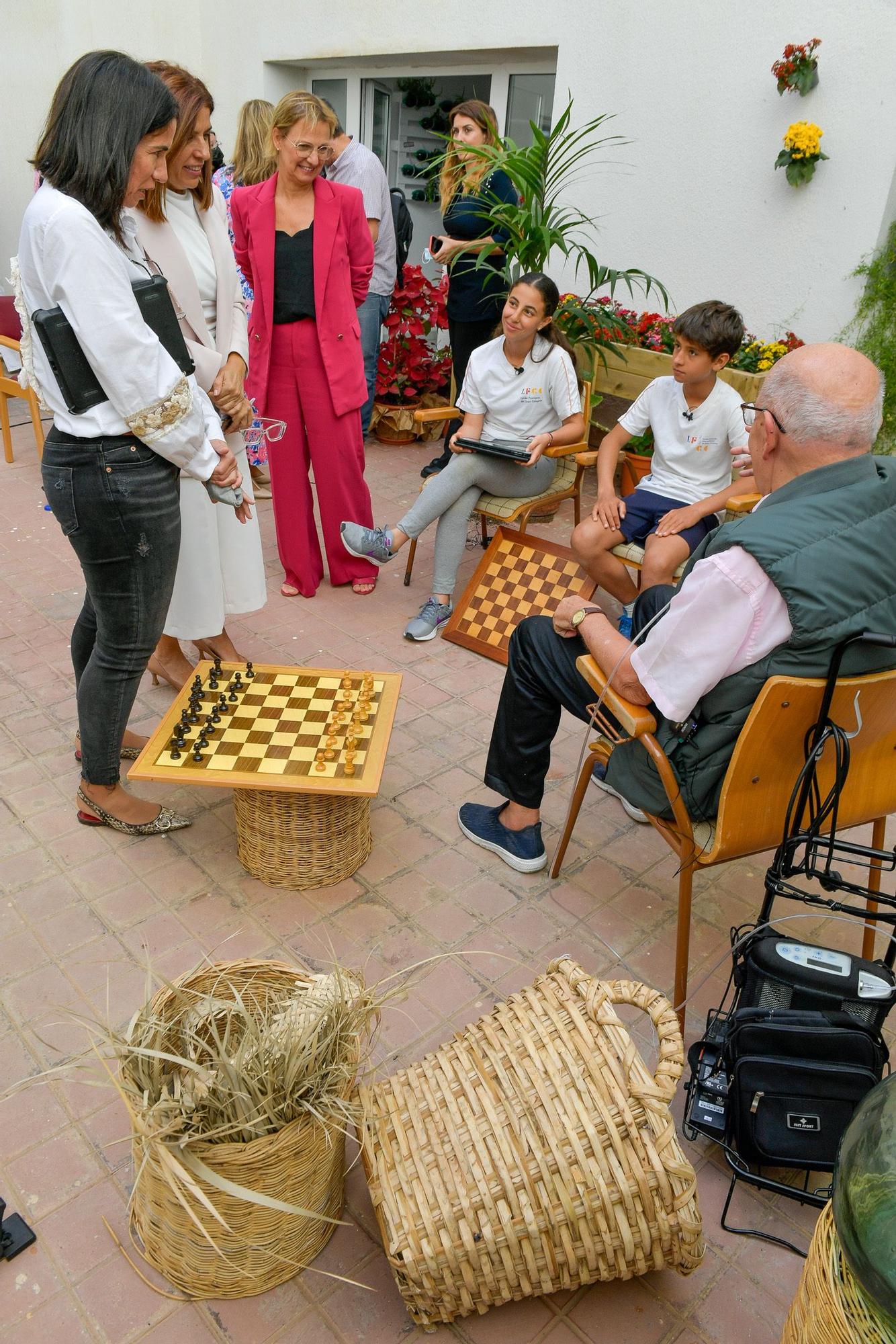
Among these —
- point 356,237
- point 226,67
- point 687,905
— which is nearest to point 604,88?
point 356,237

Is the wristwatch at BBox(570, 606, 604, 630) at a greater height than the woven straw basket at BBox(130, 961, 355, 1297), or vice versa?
the wristwatch at BBox(570, 606, 604, 630)

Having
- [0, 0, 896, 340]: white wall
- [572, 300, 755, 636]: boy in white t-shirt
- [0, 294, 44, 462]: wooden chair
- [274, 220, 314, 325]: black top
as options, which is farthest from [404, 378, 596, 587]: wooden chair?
[0, 294, 44, 462]: wooden chair

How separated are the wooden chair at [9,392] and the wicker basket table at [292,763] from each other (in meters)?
3.38

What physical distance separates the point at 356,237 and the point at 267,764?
8.68 ft

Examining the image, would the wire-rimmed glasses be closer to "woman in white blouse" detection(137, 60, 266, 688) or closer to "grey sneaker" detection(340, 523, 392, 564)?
"woman in white blouse" detection(137, 60, 266, 688)

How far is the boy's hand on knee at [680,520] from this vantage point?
3.75m

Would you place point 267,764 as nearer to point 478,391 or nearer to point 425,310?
point 478,391

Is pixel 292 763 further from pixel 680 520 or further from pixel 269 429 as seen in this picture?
pixel 680 520

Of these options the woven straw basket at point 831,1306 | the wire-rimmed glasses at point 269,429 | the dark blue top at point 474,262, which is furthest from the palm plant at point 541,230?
the woven straw basket at point 831,1306

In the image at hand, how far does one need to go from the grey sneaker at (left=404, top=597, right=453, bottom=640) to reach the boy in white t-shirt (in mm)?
660

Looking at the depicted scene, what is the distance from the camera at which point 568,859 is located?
9.77 feet

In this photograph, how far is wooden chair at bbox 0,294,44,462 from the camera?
5.65 m

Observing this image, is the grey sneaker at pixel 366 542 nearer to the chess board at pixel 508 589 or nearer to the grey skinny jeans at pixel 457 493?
the grey skinny jeans at pixel 457 493

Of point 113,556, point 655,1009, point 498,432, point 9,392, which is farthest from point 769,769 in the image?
point 9,392
